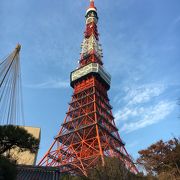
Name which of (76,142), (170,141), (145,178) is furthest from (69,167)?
(145,178)

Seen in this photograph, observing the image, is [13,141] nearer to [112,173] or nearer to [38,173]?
[112,173]

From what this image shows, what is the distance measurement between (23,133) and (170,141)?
1640 centimetres

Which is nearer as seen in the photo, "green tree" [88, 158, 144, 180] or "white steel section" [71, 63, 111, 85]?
"green tree" [88, 158, 144, 180]

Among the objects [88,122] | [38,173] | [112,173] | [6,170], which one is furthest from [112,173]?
[88,122]

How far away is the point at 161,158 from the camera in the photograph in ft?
66.8

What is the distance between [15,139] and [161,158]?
52.7ft

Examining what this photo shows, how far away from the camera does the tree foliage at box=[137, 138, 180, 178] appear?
1731cm

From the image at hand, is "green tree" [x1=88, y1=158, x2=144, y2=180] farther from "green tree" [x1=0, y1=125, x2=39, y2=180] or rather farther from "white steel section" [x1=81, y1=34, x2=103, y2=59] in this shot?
"white steel section" [x1=81, y1=34, x2=103, y2=59]

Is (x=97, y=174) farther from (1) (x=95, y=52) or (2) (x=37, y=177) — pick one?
(1) (x=95, y=52)

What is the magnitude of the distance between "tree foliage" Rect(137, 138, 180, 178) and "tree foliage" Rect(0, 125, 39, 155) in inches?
438

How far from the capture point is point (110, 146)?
29812mm

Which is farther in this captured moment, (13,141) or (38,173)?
(38,173)

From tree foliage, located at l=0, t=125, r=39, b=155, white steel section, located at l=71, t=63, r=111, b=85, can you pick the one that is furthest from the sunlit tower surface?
tree foliage, located at l=0, t=125, r=39, b=155

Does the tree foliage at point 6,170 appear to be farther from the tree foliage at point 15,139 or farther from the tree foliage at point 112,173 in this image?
the tree foliage at point 112,173
